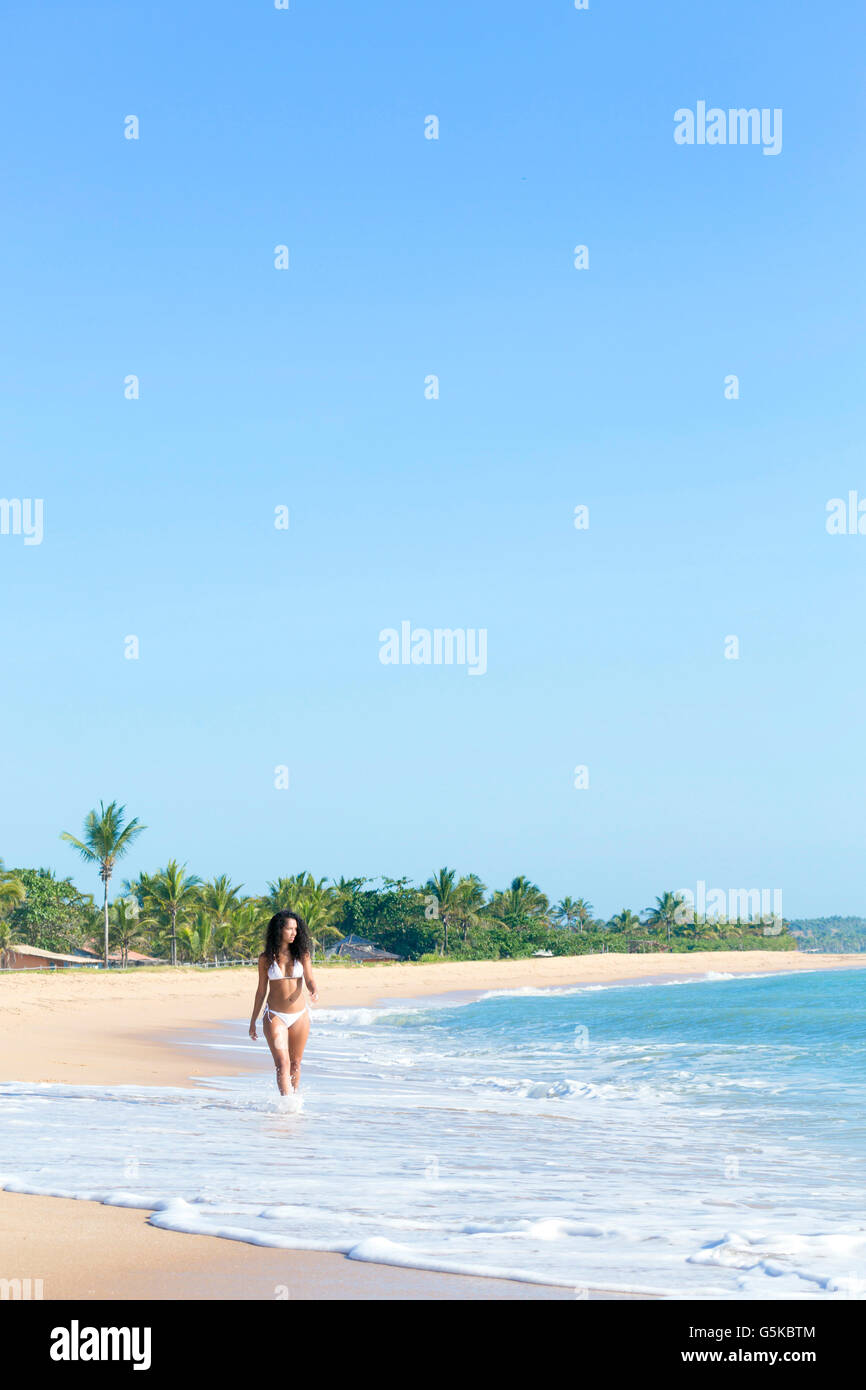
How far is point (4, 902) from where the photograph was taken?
5703 cm

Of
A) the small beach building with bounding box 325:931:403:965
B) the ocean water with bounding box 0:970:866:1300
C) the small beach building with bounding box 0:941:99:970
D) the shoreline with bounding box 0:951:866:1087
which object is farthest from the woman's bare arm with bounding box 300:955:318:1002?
the small beach building with bounding box 325:931:403:965

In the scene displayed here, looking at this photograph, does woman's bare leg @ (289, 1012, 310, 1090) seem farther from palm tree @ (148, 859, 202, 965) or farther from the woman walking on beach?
palm tree @ (148, 859, 202, 965)

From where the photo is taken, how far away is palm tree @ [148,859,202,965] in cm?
6206

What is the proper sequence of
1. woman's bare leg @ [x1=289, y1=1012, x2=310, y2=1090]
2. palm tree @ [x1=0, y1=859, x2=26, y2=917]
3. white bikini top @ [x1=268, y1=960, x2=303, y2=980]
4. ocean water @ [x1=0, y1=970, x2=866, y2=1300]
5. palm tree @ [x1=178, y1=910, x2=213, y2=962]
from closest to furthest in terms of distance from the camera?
ocean water @ [x1=0, y1=970, x2=866, y2=1300] < white bikini top @ [x1=268, y1=960, x2=303, y2=980] < woman's bare leg @ [x1=289, y1=1012, x2=310, y2=1090] < palm tree @ [x1=0, y1=859, x2=26, y2=917] < palm tree @ [x1=178, y1=910, x2=213, y2=962]

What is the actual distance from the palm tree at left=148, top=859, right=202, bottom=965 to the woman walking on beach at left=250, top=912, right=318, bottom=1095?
2065 inches

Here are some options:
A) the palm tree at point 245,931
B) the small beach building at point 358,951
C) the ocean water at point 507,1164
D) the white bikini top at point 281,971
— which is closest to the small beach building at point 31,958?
the palm tree at point 245,931

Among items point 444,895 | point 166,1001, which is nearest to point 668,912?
point 444,895

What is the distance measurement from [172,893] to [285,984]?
53984 millimetres

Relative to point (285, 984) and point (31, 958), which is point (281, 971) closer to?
point (285, 984)
